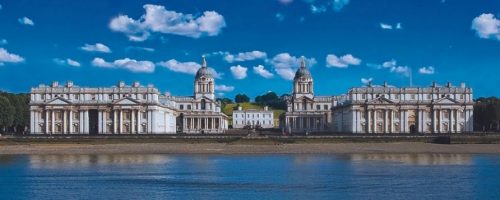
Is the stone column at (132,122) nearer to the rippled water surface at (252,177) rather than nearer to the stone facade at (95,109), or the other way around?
the stone facade at (95,109)

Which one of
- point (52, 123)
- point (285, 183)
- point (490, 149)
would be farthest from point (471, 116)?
point (285, 183)

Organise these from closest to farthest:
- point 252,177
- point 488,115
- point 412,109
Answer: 1. point 252,177
2. point 412,109
3. point 488,115

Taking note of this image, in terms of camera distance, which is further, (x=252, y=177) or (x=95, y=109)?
(x=95, y=109)

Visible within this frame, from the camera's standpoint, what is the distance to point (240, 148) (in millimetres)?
92000

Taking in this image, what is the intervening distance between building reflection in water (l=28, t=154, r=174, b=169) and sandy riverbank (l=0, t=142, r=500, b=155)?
632 cm

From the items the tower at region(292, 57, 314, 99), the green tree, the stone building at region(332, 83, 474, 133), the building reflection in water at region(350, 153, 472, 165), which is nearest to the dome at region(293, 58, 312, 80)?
the tower at region(292, 57, 314, 99)

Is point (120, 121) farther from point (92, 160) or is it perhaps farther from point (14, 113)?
point (92, 160)

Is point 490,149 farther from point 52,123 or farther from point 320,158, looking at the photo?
point 52,123

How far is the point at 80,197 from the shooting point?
145 feet

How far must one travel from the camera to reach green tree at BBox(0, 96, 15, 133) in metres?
117

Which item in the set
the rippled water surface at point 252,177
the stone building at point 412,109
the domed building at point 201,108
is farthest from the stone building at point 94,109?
the rippled water surface at point 252,177

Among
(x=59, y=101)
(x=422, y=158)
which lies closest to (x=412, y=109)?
(x=422, y=158)

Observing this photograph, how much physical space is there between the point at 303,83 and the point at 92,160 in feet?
315

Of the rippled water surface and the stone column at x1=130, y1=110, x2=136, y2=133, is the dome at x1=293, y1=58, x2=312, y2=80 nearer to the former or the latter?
the stone column at x1=130, y1=110, x2=136, y2=133
